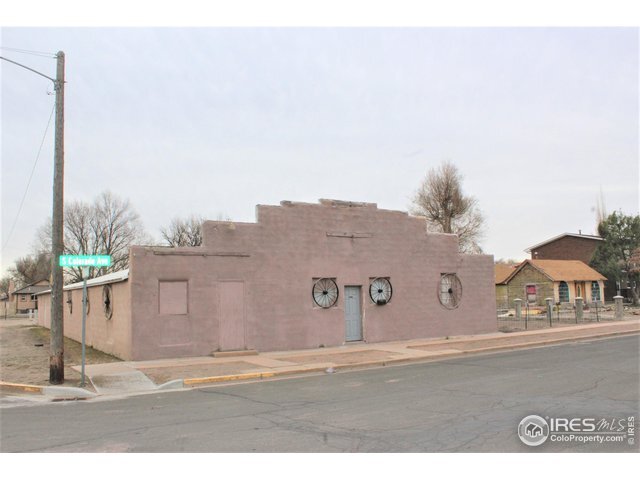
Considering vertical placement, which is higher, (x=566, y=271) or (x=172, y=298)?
(x=566, y=271)

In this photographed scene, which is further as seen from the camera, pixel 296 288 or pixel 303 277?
pixel 303 277

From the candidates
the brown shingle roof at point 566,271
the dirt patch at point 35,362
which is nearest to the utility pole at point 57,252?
the dirt patch at point 35,362

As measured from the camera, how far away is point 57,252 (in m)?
12.5

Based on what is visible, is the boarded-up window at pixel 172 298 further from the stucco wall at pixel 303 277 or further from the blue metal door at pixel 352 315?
the blue metal door at pixel 352 315

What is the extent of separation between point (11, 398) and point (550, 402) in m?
10.4

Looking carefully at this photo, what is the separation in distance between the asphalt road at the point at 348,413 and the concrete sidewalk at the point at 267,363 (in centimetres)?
94

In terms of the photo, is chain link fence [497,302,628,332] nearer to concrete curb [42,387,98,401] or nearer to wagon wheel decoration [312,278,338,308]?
wagon wheel decoration [312,278,338,308]

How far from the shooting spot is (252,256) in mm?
18781

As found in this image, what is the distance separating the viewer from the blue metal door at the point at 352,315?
20.8 metres

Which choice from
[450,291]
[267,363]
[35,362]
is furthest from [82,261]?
[450,291]

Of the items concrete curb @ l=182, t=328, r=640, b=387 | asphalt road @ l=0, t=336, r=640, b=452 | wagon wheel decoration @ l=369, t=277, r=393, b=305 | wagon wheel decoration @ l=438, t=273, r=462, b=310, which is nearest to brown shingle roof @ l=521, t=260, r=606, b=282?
wagon wheel decoration @ l=438, t=273, r=462, b=310

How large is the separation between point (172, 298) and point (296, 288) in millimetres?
4428

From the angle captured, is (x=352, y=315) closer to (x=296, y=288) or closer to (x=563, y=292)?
(x=296, y=288)

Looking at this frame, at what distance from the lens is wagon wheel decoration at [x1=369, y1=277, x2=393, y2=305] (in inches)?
840
